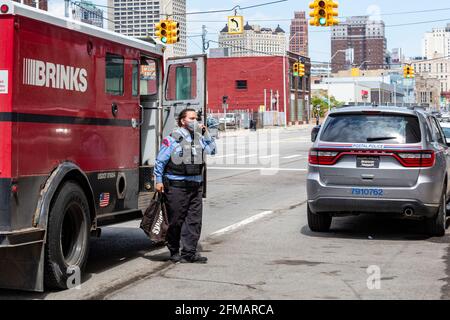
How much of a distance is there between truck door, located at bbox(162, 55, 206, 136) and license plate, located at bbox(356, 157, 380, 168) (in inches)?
93.8

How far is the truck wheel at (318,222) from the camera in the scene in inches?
451

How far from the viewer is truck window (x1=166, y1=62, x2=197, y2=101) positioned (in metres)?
11.4

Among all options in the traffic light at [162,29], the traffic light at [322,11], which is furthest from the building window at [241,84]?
the traffic light at [322,11]

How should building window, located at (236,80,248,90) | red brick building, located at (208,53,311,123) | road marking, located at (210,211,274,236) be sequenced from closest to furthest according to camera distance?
road marking, located at (210,211,274,236) → red brick building, located at (208,53,311,123) → building window, located at (236,80,248,90)

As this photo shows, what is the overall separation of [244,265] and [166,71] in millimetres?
3849

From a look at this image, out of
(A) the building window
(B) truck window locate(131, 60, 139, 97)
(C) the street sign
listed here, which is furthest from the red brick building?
(B) truck window locate(131, 60, 139, 97)

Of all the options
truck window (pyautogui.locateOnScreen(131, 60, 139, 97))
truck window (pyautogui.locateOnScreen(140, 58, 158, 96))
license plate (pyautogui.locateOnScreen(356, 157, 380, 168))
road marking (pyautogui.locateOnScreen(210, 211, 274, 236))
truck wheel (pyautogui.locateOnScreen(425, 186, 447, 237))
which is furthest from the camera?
road marking (pyautogui.locateOnScreen(210, 211, 274, 236))

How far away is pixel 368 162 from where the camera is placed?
10641mm

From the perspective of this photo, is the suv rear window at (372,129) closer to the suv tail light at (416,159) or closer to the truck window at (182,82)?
the suv tail light at (416,159)

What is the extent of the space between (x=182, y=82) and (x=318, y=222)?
2939mm

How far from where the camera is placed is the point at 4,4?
6719 millimetres

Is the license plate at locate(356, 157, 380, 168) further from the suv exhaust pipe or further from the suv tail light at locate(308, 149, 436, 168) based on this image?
the suv exhaust pipe

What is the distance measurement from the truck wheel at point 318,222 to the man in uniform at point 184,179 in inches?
112

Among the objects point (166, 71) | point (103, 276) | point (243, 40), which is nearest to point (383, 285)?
point (103, 276)
